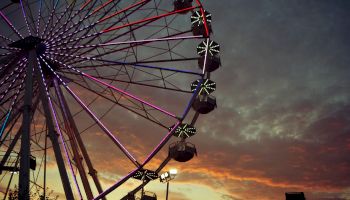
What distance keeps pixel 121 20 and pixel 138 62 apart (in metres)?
2.64

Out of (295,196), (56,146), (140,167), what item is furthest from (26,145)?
→ (295,196)

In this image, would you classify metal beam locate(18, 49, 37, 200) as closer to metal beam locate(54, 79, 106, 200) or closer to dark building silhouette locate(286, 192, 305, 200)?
metal beam locate(54, 79, 106, 200)

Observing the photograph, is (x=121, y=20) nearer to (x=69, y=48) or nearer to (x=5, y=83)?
(x=69, y=48)

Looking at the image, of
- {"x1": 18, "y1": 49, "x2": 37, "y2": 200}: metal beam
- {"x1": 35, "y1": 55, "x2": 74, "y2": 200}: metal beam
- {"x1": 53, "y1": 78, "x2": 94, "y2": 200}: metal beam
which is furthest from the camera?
{"x1": 53, "y1": 78, "x2": 94, "y2": 200}: metal beam

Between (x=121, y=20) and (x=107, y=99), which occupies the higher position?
(x=121, y=20)

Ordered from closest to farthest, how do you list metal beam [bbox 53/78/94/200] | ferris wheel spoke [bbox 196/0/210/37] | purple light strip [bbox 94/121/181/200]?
purple light strip [bbox 94/121/181/200] < metal beam [bbox 53/78/94/200] < ferris wheel spoke [bbox 196/0/210/37]

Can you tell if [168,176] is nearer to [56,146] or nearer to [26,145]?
[56,146]

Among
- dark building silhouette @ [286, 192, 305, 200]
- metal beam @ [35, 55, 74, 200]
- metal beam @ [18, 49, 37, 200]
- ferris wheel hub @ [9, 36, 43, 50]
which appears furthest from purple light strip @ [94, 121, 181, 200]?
ferris wheel hub @ [9, 36, 43, 50]

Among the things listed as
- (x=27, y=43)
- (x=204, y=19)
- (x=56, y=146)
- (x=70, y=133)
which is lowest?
(x=56, y=146)

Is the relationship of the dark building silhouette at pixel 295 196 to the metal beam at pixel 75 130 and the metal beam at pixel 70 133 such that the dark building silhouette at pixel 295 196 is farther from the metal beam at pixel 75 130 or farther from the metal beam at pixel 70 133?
the metal beam at pixel 70 133

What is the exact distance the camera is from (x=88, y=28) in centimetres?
1969

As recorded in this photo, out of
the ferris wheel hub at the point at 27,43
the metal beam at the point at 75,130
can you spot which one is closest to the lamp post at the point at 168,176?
the metal beam at the point at 75,130

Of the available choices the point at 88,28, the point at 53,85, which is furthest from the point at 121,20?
the point at 53,85

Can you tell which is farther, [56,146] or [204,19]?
[204,19]
